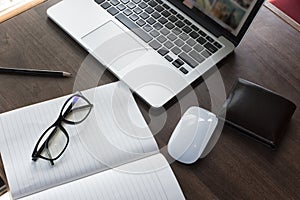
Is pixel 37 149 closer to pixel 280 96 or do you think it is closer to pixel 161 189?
pixel 161 189

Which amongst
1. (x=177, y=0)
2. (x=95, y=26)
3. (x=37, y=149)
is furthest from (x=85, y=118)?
(x=177, y=0)

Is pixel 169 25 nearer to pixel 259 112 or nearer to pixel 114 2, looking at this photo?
pixel 114 2

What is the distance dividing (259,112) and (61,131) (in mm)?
351

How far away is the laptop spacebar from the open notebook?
6.0 inches

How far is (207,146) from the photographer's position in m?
0.76

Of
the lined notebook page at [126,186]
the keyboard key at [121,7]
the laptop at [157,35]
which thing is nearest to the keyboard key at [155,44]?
the laptop at [157,35]

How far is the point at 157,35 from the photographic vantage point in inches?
34.3

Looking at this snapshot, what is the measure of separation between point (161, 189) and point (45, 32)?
0.41m

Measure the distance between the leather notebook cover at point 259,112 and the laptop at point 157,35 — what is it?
9 cm

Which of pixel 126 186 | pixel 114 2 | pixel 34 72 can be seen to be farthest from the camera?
pixel 114 2

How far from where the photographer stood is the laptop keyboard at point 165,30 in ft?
2.78

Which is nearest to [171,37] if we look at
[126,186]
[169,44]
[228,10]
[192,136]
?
[169,44]

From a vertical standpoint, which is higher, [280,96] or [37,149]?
[280,96]

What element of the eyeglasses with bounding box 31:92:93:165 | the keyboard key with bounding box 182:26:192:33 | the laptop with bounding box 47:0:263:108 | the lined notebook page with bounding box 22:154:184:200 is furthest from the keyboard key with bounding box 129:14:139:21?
the lined notebook page with bounding box 22:154:184:200
